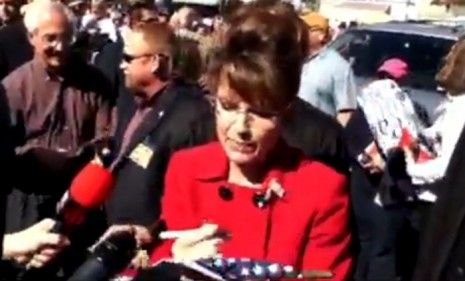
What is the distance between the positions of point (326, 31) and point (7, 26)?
10.4ft

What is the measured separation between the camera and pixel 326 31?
511 inches

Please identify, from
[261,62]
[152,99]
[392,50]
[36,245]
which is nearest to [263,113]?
[261,62]

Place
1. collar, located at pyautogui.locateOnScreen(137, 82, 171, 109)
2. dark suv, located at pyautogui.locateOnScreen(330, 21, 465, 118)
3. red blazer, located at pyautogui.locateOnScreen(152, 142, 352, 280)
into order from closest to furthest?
red blazer, located at pyautogui.locateOnScreen(152, 142, 352, 280)
collar, located at pyautogui.locateOnScreen(137, 82, 171, 109)
dark suv, located at pyautogui.locateOnScreen(330, 21, 465, 118)

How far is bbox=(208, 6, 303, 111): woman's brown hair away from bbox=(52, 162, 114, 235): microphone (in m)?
0.51

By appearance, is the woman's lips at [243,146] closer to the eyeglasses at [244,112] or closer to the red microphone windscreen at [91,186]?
the eyeglasses at [244,112]

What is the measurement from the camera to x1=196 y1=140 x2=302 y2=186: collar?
475cm

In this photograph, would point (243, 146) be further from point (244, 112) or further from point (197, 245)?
point (197, 245)

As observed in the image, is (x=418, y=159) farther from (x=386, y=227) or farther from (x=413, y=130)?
(x=386, y=227)

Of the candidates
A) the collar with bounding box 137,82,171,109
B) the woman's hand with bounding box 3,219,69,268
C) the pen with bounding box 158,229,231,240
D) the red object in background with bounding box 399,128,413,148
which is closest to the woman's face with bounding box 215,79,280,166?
the pen with bounding box 158,229,231,240

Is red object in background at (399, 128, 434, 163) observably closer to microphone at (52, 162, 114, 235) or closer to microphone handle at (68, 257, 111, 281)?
microphone at (52, 162, 114, 235)

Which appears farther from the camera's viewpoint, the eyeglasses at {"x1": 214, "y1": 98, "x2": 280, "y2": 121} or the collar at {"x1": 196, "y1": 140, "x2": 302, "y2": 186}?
the collar at {"x1": 196, "y1": 140, "x2": 302, "y2": 186}

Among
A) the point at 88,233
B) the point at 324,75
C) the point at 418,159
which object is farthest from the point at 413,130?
the point at 88,233

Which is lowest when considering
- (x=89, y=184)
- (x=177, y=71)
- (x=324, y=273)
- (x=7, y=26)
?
(x=7, y=26)

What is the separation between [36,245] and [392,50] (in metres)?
12.2
